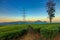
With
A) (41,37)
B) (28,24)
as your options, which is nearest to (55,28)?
(41,37)

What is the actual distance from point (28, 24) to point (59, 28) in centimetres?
171

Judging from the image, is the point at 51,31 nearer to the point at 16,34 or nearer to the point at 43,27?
the point at 43,27

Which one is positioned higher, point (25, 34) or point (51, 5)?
point (51, 5)

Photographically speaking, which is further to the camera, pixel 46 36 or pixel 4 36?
pixel 46 36

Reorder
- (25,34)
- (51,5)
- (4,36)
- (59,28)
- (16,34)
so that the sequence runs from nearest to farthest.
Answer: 1. (4,36)
2. (16,34)
3. (25,34)
4. (59,28)
5. (51,5)

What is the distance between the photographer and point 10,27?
6.66 meters

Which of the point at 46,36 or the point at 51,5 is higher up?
the point at 51,5

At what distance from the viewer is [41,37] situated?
22.6 feet

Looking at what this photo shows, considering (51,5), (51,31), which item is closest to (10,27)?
(51,31)

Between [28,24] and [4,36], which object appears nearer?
[4,36]

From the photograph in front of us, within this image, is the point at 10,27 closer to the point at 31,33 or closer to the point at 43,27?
the point at 31,33

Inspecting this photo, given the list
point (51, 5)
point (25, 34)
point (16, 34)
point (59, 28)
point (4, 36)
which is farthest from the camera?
point (51, 5)

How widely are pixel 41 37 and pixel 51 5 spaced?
11.5 feet

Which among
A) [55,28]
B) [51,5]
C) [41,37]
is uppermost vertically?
[51,5]
